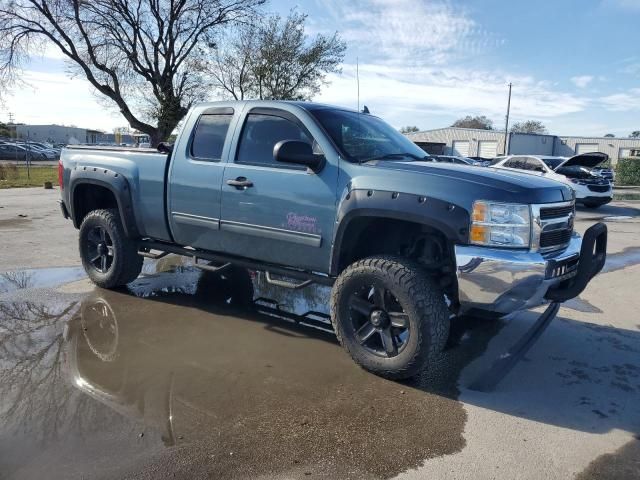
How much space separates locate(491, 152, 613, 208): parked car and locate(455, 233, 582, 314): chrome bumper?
1334 centimetres

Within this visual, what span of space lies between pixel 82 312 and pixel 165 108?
2122cm

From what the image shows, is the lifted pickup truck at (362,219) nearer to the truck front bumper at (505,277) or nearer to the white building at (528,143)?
the truck front bumper at (505,277)

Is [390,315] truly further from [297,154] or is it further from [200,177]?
[200,177]

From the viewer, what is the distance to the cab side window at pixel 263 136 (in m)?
4.42

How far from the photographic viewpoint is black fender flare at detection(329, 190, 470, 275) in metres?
3.43

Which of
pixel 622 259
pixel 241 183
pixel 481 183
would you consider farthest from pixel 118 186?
pixel 622 259

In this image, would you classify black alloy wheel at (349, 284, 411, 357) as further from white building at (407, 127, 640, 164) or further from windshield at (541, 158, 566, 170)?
white building at (407, 127, 640, 164)

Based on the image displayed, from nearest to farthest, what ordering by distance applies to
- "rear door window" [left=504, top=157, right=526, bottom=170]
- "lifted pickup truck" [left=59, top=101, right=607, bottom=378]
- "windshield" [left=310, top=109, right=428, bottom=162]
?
1. "lifted pickup truck" [left=59, top=101, right=607, bottom=378]
2. "windshield" [left=310, top=109, right=428, bottom=162]
3. "rear door window" [left=504, top=157, right=526, bottom=170]

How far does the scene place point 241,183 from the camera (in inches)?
176

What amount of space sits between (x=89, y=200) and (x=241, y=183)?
8.81 feet

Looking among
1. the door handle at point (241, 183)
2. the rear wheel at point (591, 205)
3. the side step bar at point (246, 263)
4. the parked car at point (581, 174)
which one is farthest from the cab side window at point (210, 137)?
the rear wheel at point (591, 205)

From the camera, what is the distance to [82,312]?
5125 millimetres

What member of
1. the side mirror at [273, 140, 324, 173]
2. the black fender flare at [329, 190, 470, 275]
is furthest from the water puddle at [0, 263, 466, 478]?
the side mirror at [273, 140, 324, 173]

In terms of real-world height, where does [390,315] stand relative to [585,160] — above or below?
below
